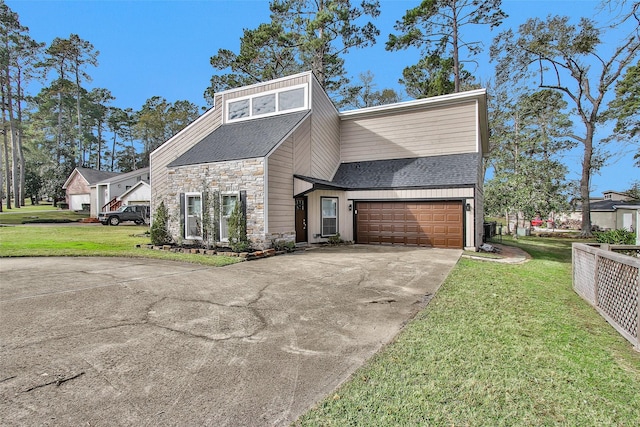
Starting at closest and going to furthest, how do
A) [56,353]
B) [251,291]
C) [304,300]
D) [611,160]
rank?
[56,353], [304,300], [251,291], [611,160]

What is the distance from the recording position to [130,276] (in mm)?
6652

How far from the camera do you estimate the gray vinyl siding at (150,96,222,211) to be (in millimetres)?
14453

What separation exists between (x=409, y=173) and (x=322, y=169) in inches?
147

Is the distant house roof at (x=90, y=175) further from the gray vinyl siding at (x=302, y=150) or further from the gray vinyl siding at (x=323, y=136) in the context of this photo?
the gray vinyl siding at (x=302, y=150)

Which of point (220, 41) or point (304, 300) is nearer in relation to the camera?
point (304, 300)

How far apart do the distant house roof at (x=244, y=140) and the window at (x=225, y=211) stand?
1374mm

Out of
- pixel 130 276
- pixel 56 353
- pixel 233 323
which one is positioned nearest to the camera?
pixel 56 353

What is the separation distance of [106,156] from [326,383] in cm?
6225

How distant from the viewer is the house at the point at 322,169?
1075cm

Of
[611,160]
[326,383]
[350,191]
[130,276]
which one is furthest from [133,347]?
[611,160]

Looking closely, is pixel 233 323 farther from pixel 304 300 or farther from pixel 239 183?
pixel 239 183

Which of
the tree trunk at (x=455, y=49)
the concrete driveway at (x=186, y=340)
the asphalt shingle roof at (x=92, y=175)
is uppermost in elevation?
the tree trunk at (x=455, y=49)

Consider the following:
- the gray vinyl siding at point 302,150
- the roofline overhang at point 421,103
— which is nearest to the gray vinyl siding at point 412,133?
the roofline overhang at point 421,103

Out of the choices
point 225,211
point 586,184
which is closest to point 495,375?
point 225,211
